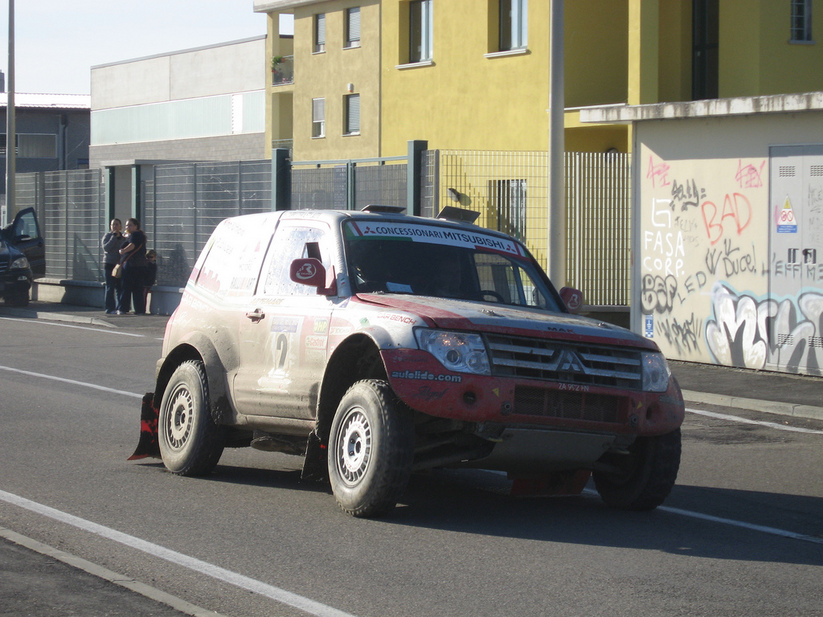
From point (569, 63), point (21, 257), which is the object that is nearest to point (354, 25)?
point (569, 63)

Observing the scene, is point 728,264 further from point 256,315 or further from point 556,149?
point 256,315

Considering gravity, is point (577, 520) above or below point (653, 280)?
below

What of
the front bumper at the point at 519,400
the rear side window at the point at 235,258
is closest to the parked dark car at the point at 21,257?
the rear side window at the point at 235,258

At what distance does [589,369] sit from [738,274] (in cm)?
919

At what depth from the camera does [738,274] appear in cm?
1553

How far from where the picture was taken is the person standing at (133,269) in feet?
79.0

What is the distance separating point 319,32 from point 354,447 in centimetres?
3829

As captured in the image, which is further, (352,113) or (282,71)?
(282,71)

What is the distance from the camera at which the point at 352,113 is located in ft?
136

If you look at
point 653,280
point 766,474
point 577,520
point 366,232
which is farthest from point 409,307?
point 653,280

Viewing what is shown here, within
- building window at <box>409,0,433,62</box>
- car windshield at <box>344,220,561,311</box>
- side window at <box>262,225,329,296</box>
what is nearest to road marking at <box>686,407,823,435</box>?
car windshield at <box>344,220,561,311</box>

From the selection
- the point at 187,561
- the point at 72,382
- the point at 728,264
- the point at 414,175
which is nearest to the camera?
the point at 187,561

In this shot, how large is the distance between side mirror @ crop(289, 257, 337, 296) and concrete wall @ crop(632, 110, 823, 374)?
8.86 meters

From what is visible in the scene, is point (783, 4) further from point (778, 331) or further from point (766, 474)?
point (766, 474)
